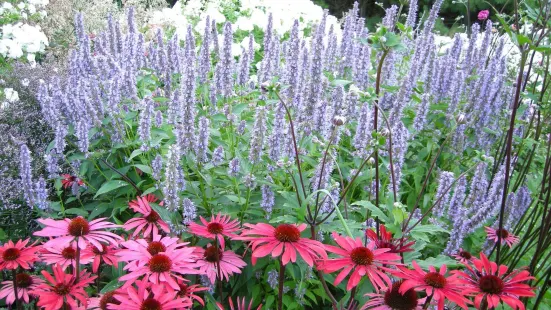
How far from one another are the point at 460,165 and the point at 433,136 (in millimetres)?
277

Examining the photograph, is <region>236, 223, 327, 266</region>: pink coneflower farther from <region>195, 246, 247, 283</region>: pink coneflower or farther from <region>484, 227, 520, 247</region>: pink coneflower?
<region>484, 227, 520, 247</region>: pink coneflower

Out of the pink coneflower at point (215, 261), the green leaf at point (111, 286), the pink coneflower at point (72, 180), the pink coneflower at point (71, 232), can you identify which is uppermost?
the pink coneflower at point (71, 232)

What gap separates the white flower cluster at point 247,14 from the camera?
7086mm

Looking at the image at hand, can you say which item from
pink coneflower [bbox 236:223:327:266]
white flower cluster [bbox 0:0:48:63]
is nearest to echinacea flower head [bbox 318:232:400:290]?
pink coneflower [bbox 236:223:327:266]

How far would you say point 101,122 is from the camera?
2.80 metres

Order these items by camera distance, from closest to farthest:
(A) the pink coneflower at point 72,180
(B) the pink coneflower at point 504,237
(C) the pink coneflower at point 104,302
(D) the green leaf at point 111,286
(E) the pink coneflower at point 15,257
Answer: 1. (C) the pink coneflower at point 104,302
2. (E) the pink coneflower at point 15,257
3. (D) the green leaf at point 111,286
4. (B) the pink coneflower at point 504,237
5. (A) the pink coneflower at point 72,180

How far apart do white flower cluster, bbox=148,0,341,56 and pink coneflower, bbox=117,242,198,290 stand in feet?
18.8

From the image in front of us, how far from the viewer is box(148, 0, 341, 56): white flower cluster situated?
279 inches

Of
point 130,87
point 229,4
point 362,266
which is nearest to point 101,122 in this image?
point 130,87

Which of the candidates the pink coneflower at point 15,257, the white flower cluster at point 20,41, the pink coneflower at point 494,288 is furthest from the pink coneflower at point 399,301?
the white flower cluster at point 20,41

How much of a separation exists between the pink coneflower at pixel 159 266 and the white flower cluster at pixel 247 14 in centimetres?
572

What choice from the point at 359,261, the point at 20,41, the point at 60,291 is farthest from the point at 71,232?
the point at 20,41

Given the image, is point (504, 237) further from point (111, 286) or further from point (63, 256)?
point (63, 256)

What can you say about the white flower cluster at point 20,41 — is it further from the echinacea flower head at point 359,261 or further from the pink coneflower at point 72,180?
the echinacea flower head at point 359,261
